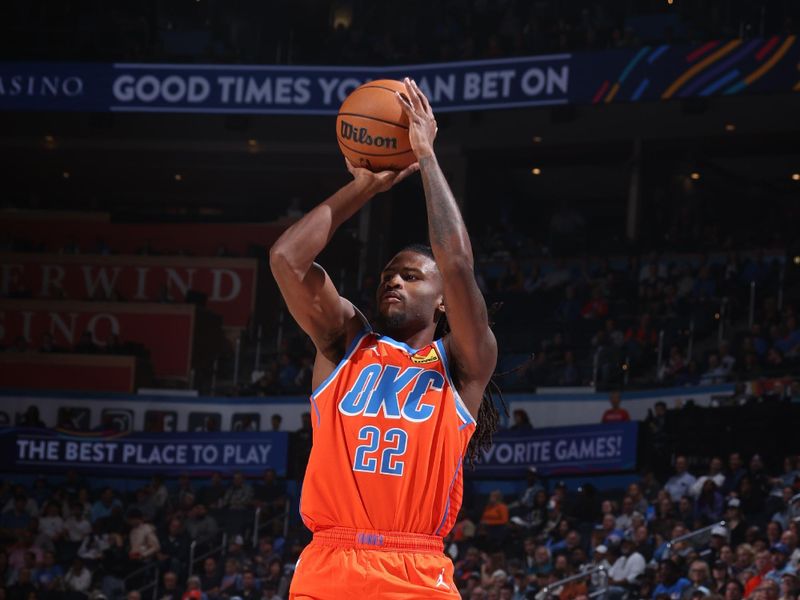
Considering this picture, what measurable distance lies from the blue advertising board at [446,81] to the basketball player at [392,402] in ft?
53.0

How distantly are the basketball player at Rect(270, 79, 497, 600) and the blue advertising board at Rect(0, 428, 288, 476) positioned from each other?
14.6 meters

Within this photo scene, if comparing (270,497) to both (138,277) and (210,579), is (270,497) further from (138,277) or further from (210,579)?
(138,277)

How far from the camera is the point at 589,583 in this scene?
43.6 ft

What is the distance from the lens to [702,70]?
19.8m

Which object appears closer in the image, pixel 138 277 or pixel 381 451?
pixel 381 451

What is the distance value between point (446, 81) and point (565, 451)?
7503 millimetres

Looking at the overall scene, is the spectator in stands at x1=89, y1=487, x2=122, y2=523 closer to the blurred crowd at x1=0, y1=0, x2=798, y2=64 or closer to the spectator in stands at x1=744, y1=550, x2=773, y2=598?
the blurred crowd at x1=0, y1=0, x2=798, y2=64

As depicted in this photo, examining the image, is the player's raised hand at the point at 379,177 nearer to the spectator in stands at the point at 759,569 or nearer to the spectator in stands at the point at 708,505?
the spectator in stands at the point at 759,569

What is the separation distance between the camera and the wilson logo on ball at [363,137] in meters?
4.55

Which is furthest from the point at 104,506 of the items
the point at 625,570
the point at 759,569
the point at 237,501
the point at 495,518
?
the point at 759,569

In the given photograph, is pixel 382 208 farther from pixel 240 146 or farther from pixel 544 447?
pixel 544 447

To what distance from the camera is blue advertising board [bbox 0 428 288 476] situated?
19062mm

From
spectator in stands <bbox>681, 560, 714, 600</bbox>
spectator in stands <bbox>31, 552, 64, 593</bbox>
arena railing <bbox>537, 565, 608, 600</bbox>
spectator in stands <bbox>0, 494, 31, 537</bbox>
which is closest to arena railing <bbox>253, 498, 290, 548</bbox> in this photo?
spectator in stands <bbox>31, 552, 64, 593</bbox>

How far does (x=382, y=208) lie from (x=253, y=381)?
6181 mm
